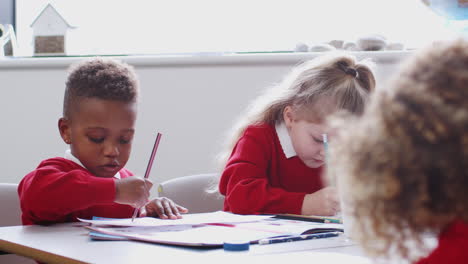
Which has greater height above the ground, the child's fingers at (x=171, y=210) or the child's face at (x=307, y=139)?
the child's face at (x=307, y=139)

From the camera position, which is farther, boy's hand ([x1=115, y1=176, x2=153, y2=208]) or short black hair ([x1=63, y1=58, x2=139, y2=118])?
short black hair ([x1=63, y1=58, x2=139, y2=118])

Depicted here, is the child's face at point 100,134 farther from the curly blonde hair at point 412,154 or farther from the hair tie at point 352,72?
the curly blonde hair at point 412,154

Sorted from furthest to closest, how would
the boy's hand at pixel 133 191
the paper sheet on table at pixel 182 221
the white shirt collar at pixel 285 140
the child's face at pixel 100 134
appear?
the white shirt collar at pixel 285 140
the child's face at pixel 100 134
the boy's hand at pixel 133 191
the paper sheet on table at pixel 182 221

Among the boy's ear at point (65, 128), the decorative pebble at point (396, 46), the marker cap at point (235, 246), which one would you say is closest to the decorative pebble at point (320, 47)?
the decorative pebble at point (396, 46)

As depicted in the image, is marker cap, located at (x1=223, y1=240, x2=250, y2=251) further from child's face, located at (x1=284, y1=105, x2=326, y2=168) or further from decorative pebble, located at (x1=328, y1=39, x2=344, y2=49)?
decorative pebble, located at (x1=328, y1=39, x2=344, y2=49)

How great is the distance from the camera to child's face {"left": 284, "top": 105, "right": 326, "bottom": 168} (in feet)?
5.10

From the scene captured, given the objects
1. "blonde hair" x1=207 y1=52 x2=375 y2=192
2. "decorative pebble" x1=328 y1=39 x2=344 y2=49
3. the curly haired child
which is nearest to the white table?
the curly haired child

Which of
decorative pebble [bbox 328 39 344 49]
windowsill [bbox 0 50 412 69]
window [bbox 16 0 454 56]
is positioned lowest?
windowsill [bbox 0 50 412 69]

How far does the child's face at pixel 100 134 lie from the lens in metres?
1.41

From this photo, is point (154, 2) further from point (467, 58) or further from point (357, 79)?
point (467, 58)

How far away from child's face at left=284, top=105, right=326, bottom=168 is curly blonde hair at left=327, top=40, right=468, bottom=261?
1.09m

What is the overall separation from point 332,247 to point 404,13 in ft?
5.54

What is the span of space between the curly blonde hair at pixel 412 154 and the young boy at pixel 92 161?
81 cm

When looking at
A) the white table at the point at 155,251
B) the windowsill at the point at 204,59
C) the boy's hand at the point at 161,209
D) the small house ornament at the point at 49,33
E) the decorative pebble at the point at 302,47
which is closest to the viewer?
the white table at the point at 155,251
